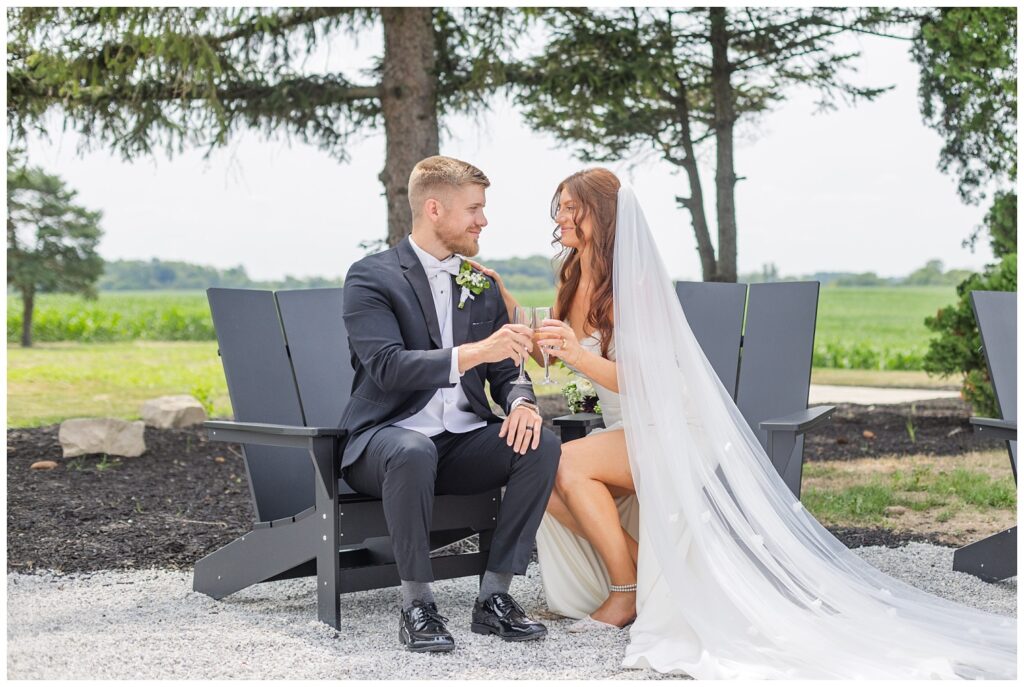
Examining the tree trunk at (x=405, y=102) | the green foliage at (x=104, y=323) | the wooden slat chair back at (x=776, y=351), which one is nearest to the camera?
the wooden slat chair back at (x=776, y=351)

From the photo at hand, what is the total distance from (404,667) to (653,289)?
4.07 ft

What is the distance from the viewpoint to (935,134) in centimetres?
920

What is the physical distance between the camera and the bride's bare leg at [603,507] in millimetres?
3072

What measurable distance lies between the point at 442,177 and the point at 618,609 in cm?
133

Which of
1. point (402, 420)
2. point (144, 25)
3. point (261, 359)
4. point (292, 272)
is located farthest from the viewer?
point (292, 272)

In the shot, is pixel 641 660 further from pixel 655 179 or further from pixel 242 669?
pixel 655 179

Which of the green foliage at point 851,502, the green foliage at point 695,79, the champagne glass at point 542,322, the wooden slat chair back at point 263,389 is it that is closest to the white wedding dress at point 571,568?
the champagne glass at point 542,322

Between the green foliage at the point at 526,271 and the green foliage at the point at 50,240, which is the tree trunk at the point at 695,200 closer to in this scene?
the green foliage at the point at 526,271

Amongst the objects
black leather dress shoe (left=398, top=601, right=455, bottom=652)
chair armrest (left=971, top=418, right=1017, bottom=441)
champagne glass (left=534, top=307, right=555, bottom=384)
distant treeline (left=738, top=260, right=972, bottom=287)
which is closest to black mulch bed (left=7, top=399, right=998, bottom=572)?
chair armrest (left=971, top=418, right=1017, bottom=441)

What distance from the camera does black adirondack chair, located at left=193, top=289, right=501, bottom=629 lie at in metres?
2.97

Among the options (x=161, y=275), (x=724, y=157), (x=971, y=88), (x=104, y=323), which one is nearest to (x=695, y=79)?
(x=724, y=157)

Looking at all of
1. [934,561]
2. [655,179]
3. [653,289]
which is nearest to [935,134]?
[655,179]

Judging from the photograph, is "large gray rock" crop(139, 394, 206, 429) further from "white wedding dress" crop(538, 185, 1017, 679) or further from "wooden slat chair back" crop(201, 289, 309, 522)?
"white wedding dress" crop(538, 185, 1017, 679)

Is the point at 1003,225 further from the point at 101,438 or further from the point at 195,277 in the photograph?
the point at 195,277
